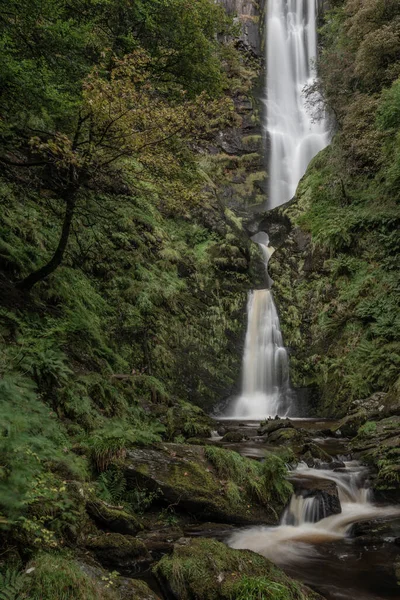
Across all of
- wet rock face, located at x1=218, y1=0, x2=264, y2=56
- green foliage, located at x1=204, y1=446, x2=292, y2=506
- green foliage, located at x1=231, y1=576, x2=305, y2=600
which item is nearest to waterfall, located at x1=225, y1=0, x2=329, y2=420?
wet rock face, located at x1=218, y1=0, x2=264, y2=56

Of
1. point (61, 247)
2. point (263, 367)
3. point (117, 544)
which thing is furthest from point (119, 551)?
point (263, 367)

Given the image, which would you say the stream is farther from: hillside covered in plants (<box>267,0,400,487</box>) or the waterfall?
the waterfall

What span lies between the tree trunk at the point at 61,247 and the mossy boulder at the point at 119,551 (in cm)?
472

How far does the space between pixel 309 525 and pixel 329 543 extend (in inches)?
19.4

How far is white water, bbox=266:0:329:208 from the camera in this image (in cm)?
2647

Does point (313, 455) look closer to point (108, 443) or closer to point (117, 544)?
point (108, 443)

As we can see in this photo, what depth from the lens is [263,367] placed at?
1559cm

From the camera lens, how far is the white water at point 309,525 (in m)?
5.29

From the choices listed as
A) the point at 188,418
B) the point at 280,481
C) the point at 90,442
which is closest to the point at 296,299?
the point at 188,418

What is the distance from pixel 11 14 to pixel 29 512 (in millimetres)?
6817

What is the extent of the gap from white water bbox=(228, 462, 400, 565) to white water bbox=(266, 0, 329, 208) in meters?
19.0

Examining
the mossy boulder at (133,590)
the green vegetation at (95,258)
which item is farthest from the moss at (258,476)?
the mossy boulder at (133,590)

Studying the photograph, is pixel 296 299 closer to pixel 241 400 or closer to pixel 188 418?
pixel 241 400

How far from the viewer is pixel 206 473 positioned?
6.06 meters
